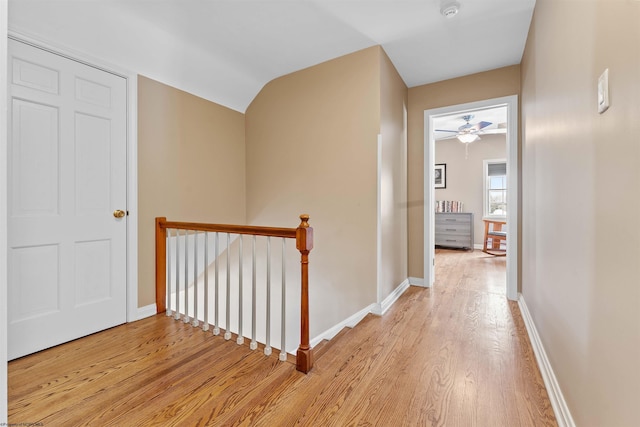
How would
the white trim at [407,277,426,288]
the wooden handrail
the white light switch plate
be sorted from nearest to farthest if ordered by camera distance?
the white light switch plate → the wooden handrail → the white trim at [407,277,426,288]

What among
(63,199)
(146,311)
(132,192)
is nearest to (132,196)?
(132,192)

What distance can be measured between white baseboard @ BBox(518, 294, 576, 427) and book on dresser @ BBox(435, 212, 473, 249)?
390 cm

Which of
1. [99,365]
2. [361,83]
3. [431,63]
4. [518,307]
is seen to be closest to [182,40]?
[361,83]

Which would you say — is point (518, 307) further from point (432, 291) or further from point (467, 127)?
point (467, 127)

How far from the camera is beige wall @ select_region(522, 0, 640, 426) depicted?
0.78 metres

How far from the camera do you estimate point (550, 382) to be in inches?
59.6

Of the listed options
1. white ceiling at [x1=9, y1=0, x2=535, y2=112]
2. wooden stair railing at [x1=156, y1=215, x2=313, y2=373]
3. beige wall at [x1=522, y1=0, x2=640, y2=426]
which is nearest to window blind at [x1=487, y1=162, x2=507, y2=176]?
white ceiling at [x1=9, y1=0, x2=535, y2=112]

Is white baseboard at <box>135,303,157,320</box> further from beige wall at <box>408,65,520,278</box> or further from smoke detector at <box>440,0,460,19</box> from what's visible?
smoke detector at <box>440,0,460,19</box>

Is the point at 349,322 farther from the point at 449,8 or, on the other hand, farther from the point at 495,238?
the point at 495,238

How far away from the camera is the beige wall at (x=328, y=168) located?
2678mm

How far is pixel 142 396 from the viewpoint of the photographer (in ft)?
4.95

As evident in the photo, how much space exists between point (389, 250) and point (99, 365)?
7.83 feet

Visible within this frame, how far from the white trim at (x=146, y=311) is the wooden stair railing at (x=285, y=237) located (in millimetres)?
35

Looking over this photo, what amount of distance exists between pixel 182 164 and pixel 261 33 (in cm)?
140
